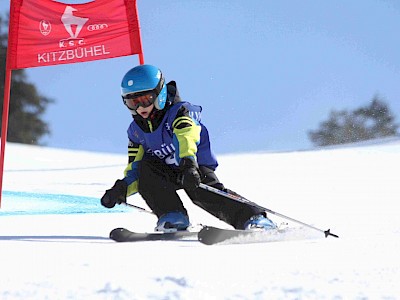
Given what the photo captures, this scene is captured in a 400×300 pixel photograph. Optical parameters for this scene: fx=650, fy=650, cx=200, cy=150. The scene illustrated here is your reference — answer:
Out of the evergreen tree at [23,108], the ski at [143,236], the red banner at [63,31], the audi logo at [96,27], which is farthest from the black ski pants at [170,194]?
the evergreen tree at [23,108]

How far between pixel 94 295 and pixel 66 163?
1047 centimetres

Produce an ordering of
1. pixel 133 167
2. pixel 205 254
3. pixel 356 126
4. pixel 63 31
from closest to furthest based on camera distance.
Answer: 1. pixel 205 254
2. pixel 133 167
3. pixel 63 31
4. pixel 356 126

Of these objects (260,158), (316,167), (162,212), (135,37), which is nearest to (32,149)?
(260,158)

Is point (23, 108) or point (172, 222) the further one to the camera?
point (23, 108)

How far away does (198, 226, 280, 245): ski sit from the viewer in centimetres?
281

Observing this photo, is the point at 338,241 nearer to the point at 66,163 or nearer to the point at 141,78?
the point at 141,78

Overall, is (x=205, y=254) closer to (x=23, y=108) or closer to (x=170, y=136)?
(x=170, y=136)

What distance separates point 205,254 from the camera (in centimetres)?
231

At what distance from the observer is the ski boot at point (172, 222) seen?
3.30m

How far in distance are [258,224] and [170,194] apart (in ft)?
1.61

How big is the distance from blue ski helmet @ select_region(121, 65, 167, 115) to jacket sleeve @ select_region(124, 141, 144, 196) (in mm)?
277

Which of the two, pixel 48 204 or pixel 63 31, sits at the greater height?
Answer: pixel 63 31

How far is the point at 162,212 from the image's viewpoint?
132 inches

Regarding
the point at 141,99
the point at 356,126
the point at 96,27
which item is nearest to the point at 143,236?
the point at 141,99
